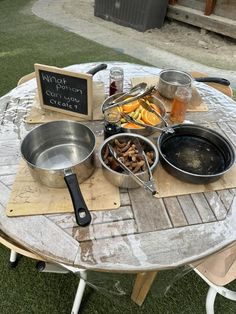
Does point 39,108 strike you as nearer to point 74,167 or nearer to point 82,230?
point 74,167

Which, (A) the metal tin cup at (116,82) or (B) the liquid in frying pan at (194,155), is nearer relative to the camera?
(B) the liquid in frying pan at (194,155)

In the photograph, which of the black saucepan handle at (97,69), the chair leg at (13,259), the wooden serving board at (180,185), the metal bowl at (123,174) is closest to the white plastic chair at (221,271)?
the wooden serving board at (180,185)

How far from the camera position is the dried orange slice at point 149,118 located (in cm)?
123

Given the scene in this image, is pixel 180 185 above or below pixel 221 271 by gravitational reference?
above

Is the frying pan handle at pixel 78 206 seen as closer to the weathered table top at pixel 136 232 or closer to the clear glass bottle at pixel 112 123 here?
the weathered table top at pixel 136 232

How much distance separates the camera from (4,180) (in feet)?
3.41

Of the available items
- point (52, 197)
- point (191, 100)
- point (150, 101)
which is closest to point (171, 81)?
point (191, 100)

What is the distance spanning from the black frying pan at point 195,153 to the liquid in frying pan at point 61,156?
341 millimetres

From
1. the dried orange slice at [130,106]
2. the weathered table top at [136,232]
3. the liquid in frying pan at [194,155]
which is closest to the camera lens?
the weathered table top at [136,232]

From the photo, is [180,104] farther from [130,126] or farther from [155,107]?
[130,126]

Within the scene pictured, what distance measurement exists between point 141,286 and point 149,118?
794 millimetres

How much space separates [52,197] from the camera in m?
0.97

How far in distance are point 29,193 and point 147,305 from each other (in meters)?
0.97

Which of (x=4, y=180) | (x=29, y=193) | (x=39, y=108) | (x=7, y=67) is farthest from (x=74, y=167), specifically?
(x=7, y=67)
